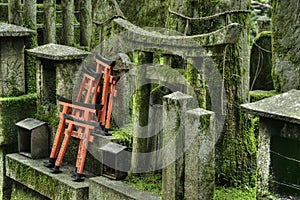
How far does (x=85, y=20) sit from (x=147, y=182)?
5126 millimetres

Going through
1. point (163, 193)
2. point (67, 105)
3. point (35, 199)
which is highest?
point (67, 105)

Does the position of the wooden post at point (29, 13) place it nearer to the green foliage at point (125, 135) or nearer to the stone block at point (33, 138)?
the stone block at point (33, 138)

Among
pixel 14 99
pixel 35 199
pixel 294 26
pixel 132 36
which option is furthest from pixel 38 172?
pixel 294 26

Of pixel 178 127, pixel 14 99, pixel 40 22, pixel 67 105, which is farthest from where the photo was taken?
pixel 40 22

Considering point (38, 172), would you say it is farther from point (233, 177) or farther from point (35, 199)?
point (233, 177)

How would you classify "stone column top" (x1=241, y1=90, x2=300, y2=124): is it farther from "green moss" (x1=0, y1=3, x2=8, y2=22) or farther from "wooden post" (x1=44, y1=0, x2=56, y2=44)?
"green moss" (x1=0, y1=3, x2=8, y2=22)

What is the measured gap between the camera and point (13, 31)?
10672 millimetres

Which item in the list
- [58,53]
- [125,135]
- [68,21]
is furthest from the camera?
[68,21]

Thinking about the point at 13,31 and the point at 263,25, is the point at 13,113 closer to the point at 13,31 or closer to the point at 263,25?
the point at 13,31

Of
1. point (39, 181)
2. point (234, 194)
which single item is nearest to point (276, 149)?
point (234, 194)

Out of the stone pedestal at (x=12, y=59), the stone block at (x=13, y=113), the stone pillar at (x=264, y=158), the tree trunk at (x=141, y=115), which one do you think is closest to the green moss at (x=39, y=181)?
the stone block at (x=13, y=113)

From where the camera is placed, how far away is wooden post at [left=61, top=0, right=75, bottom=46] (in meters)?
11.8

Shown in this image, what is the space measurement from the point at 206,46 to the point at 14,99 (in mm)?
4713

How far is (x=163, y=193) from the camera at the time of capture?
7.29 meters
